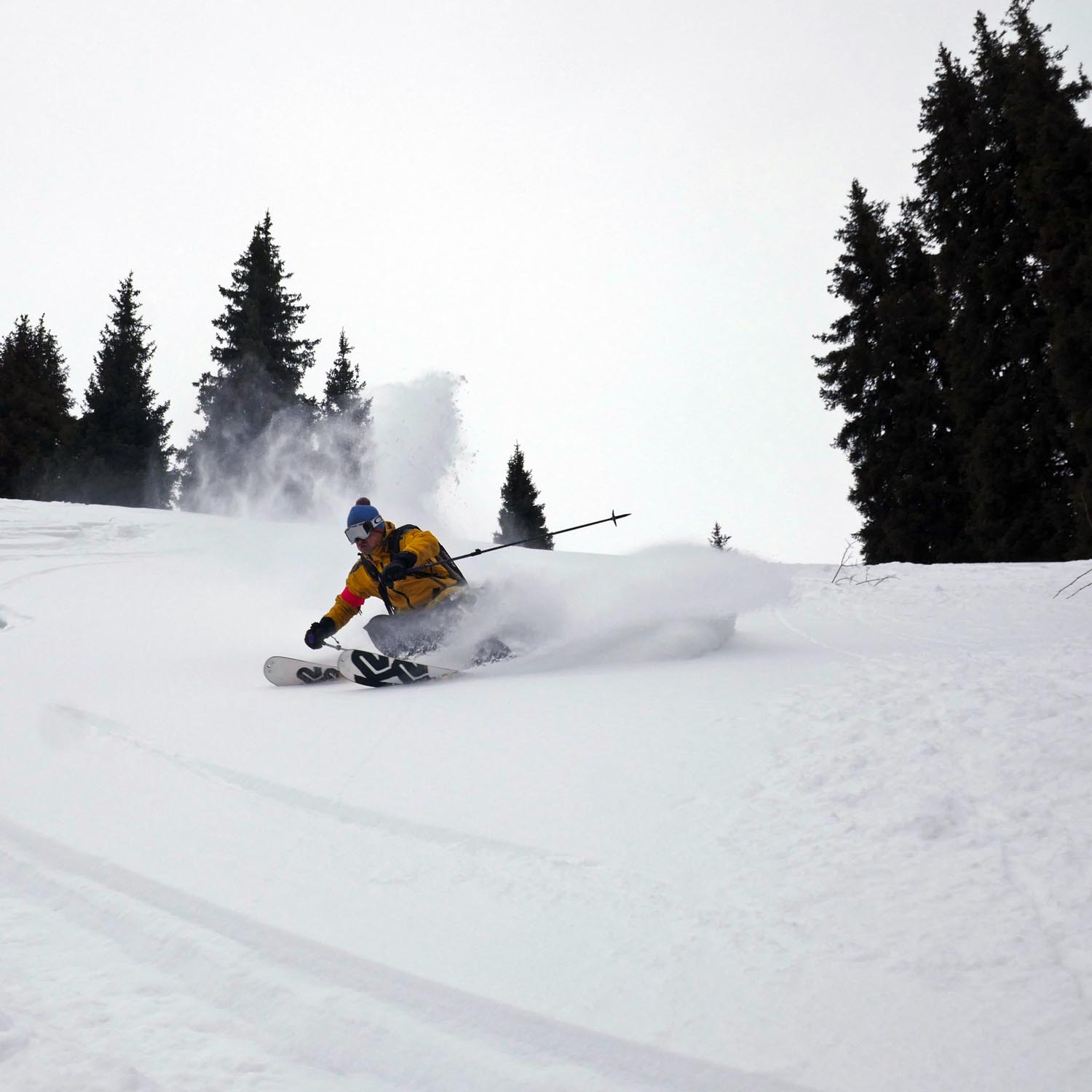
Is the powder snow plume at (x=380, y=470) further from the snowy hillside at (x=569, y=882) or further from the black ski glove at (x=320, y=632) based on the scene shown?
the snowy hillside at (x=569, y=882)

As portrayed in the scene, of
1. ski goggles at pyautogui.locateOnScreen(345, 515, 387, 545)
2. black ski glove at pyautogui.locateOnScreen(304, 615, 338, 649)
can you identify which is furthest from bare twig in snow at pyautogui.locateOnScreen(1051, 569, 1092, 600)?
black ski glove at pyautogui.locateOnScreen(304, 615, 338, 649)

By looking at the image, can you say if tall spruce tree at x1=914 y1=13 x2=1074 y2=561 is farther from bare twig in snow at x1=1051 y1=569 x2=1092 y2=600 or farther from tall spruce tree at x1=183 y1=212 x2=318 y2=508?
tall spruce tree at x1=183 y1=212 x2=318 y2=508

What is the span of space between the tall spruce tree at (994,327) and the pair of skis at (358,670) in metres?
17.6

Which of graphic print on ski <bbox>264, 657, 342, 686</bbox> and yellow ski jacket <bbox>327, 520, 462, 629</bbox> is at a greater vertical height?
yellow ski jacket <bbox>327, 520, 462, 629</bbox>

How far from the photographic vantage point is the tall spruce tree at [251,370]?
32.9 metres

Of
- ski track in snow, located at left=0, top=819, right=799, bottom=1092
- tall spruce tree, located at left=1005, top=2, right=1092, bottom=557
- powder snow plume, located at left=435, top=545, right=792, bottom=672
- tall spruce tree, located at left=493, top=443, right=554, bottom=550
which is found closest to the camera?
ski track in snow, located at left=0, top=819, right=799, bottom=1092

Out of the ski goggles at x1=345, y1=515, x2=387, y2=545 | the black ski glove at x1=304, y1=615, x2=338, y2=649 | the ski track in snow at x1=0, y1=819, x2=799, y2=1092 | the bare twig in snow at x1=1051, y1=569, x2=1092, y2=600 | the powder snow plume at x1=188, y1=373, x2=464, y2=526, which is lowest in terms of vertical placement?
the ski track in snow at x1=0, y1=819, x2=799, y2=1092

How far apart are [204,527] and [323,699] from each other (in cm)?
1276

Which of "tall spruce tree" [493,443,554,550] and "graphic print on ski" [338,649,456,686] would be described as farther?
"tall spruce tree" [493,443,554,550]

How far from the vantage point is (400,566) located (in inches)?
260

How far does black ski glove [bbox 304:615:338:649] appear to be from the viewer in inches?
252

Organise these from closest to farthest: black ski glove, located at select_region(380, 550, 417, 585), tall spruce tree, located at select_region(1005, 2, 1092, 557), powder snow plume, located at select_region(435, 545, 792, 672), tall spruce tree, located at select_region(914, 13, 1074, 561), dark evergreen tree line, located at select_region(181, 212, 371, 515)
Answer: powder snow plume, located at select_region(435, 545, 792, 672), black ski glove, located at select_region(380, 550, 417, 585), tall spruce tree, located at select_region(1005, 2, 1092, 557), tall spruce tree, located at select_region(914, 13, 1074, 561), dark evergreen tree line, located at select_region(181, 212, 371, 515)

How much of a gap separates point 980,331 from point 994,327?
329 millimetres

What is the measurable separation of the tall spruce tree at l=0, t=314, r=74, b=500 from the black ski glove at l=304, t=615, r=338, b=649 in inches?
1149
